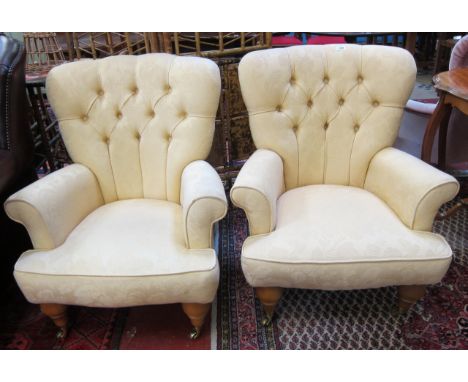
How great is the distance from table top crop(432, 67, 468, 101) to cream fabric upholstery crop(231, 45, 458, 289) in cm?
43

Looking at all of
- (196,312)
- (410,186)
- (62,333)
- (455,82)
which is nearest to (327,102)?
Result: (410,186)

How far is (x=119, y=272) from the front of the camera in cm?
116

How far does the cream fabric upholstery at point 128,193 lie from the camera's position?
1.18 metres

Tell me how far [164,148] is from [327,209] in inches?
27.6

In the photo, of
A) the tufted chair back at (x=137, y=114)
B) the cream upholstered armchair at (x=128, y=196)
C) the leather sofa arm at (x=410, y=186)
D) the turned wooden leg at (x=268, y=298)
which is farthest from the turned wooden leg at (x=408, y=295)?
the tufted chair back at (x=137, y=114)

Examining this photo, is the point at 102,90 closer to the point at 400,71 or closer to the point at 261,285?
the point at 261,285

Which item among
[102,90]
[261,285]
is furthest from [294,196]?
[102,90]

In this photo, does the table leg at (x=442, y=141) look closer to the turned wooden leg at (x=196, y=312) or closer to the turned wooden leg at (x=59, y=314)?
the turned wooden leg at (x=196, y=312)

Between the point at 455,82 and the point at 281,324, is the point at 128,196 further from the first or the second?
the point at 455,82

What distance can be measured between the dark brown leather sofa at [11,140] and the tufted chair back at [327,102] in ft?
2.82

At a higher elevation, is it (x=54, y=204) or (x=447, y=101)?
(x=447, y=101)

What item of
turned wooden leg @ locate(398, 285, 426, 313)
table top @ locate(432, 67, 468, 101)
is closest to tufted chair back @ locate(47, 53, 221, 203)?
turned wooden leg @ locate(398, 285, 426, 313)

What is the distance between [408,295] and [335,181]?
54cm

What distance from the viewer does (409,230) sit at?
1263 millimetres
